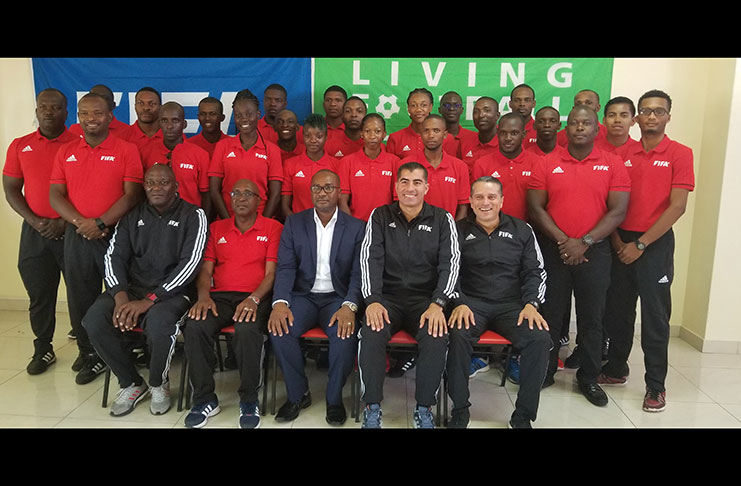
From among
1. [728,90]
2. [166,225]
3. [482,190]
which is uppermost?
[728,90]

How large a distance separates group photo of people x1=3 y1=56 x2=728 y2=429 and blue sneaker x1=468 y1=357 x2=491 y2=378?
0.03 m

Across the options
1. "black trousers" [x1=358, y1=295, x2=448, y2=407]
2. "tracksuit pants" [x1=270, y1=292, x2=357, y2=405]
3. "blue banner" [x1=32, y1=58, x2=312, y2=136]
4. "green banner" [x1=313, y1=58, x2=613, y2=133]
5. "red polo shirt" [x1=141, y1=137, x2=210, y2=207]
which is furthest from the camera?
"blue banner" [x1=32, y1=58, x2=312, y2=136]

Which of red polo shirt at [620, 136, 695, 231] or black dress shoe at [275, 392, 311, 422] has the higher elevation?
red polo shirt at [620, 136, 695, 231]

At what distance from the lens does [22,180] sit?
11.5ft

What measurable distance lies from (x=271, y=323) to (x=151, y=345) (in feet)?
2.29

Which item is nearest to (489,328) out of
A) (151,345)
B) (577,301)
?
(577,301)

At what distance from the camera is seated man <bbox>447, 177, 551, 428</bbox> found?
108 inches

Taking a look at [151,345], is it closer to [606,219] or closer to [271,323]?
[271,323]

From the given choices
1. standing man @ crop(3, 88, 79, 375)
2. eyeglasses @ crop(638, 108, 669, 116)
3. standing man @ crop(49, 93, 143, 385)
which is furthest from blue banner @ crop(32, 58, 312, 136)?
eyeglasses @ crop(638, 108, 669, 116)

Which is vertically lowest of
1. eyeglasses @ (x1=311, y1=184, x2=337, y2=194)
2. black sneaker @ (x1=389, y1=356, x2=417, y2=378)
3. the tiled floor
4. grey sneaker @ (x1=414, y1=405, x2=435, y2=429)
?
the tiled floor

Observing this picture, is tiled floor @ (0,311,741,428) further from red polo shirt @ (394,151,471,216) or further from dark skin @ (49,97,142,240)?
red polo shirt @ (394,151,471,216)

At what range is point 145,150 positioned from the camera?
3734mm

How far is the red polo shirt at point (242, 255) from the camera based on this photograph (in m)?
3.16

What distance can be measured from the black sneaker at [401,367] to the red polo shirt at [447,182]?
43.6 inches
